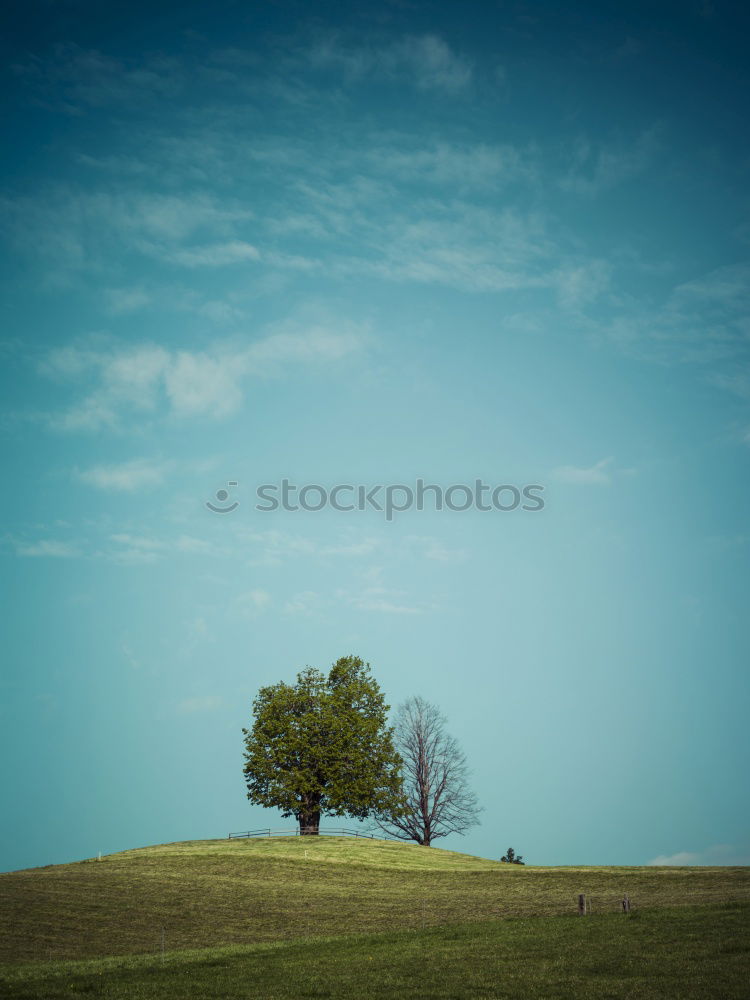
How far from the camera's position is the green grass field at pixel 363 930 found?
21641 millimetres

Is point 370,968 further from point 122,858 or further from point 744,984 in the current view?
point 122,858

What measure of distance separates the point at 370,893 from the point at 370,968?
→ 21683 millimetres

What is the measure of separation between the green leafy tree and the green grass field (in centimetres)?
1219

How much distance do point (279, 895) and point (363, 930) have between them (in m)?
11.7

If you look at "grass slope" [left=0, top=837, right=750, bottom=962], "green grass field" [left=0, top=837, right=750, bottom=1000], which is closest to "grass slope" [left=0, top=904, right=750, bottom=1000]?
"green grass field" [left=0, top=837, right=750, bottom=1000]

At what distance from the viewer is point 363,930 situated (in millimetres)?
33375

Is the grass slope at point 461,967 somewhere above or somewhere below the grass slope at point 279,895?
above

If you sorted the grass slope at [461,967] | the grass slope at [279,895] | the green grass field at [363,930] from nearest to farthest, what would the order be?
1. the grass slope at [461,967]
2. the green grass field at [363,930]
3. the grass slope at [279,895]

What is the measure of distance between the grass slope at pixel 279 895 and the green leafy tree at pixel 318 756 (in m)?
7.70

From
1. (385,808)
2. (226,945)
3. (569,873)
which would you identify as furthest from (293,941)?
(385,808)

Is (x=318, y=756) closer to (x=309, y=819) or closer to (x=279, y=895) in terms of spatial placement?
(x=309, y=819)

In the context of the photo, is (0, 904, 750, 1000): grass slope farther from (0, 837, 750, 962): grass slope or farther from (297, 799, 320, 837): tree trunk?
(297, 799, 320, 837): tree trunk

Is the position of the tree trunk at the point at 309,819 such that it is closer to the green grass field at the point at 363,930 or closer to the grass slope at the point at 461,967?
the green grass field at the point at 363,930

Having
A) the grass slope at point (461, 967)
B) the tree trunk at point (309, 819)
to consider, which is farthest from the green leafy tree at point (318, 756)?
the grass slope at point (461, 967)
